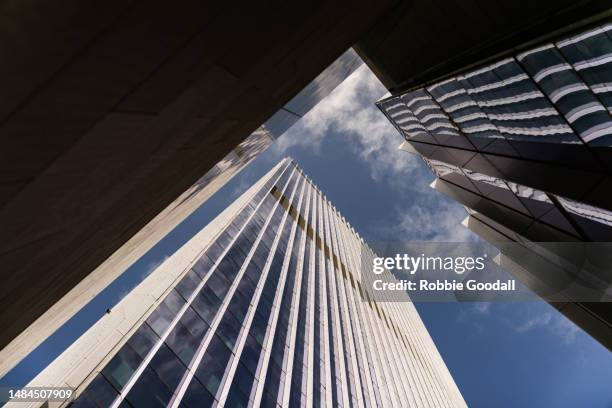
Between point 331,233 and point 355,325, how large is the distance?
1387 inches

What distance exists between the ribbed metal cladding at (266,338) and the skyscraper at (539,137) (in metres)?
18.1

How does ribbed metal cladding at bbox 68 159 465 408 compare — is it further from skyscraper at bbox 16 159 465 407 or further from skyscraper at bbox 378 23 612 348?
skyscraper at bbox 378 23 612 348

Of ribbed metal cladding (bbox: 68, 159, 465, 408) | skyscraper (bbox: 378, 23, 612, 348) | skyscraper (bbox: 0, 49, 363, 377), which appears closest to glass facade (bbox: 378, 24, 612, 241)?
skyscraper (bbox: 378, 23, 612, 348)

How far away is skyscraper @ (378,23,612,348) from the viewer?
23.4ft

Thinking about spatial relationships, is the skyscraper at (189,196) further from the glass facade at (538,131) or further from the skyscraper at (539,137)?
the glass facade at (538,131)

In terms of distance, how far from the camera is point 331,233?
86.2 m

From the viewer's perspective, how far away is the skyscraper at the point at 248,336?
17156 mm

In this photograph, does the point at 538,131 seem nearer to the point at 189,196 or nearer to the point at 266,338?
the point at 189,196

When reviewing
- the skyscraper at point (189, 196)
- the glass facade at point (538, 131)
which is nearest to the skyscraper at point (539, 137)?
the glass facade at point (538, 131)

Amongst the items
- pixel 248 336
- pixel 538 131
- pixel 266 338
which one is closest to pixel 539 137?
pixel 538 131

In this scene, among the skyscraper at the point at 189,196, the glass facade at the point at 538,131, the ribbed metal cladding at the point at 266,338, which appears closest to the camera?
the glass facade at the point at 538,131

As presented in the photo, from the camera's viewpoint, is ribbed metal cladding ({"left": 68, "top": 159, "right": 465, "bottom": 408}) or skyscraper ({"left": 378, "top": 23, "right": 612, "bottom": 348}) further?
ribbed metal cladding ({"left": 68, "top": 159, "right": 465, "bottom": 408})

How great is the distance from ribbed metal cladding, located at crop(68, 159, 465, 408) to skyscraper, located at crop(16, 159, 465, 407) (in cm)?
9

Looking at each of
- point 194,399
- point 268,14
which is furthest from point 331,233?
point 268,14
